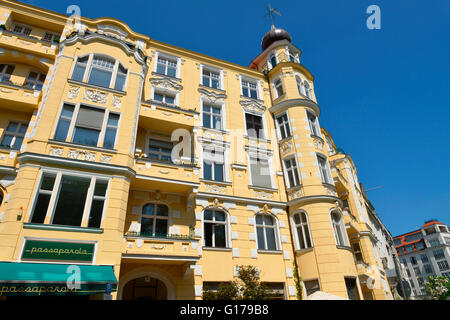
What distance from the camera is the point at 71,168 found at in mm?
12117

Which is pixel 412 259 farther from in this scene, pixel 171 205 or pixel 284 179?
pixel 171 205

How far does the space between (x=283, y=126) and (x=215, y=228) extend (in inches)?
401

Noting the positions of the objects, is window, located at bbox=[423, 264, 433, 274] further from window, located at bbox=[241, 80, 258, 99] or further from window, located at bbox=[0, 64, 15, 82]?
window, located at bbox=[0, 64, 15, 82]

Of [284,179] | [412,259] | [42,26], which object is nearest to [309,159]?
[284,179]

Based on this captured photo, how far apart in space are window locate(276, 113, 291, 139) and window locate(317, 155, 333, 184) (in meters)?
2.98

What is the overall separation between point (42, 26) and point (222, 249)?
19267 millimetres

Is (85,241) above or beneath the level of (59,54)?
beneath

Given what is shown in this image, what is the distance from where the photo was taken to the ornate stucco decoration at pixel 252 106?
71.2ft

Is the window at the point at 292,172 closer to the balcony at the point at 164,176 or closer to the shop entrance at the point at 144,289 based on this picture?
the balcony at the point at 164,176

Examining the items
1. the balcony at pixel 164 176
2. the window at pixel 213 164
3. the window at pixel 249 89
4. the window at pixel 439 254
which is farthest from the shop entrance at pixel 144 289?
the window at pixel 439 254

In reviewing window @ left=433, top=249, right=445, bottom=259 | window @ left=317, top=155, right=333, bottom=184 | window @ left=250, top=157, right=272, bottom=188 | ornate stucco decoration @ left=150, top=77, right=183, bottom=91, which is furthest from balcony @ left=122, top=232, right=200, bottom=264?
window @ left=433, top=249, right=445, bottom=259

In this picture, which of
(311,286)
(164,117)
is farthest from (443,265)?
(164,117)

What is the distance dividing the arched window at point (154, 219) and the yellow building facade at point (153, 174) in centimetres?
6
